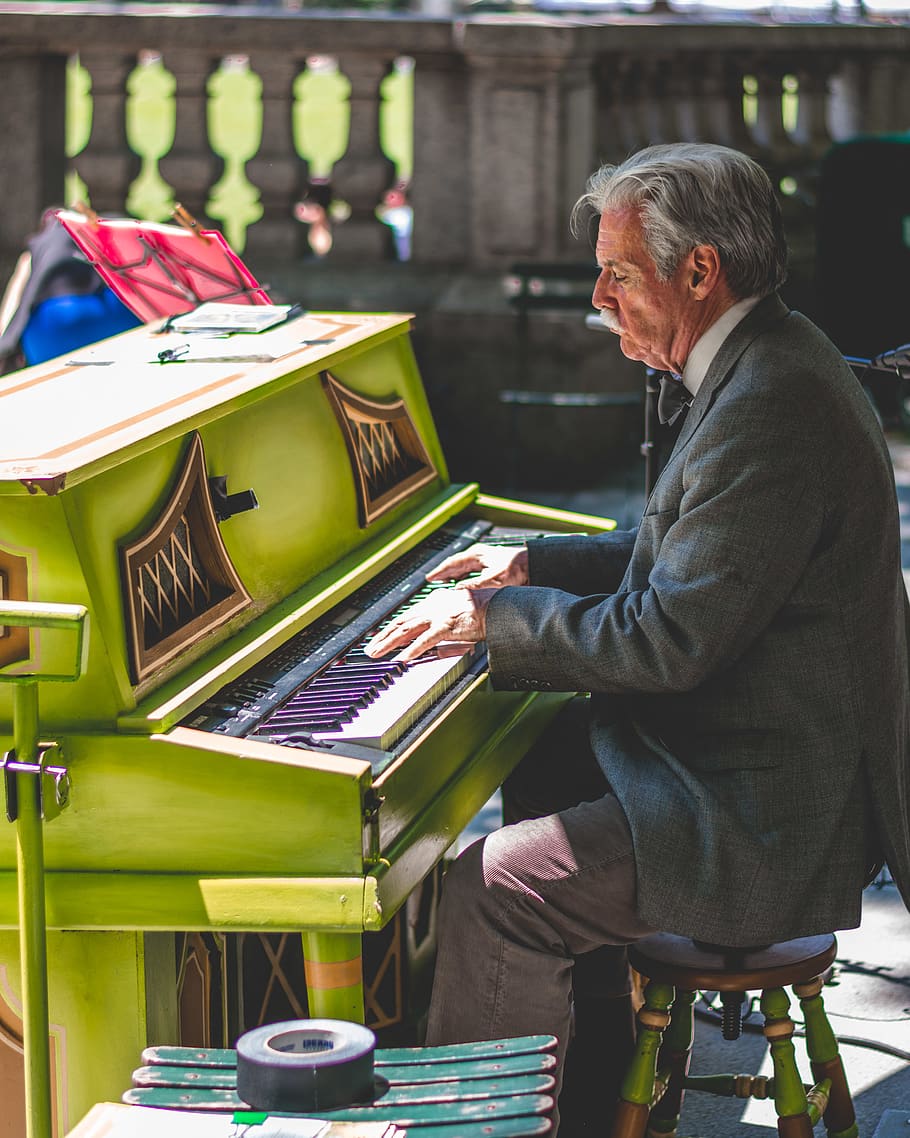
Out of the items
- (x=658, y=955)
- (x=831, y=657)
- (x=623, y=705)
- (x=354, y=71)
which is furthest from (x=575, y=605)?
(x=354, y=71)

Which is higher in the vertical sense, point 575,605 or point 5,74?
point 5,74

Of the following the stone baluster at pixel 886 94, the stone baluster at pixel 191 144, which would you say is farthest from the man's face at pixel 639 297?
the stone baluster at pixel 886 94

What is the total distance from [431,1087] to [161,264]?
2.55m

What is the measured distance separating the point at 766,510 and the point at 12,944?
131cm

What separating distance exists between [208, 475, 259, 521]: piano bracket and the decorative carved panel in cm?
55

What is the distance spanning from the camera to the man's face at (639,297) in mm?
2729

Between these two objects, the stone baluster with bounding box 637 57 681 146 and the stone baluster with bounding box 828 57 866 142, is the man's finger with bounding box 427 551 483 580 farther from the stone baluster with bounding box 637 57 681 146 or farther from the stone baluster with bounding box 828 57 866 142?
the stone baluster with bounding box 828 57 866 142

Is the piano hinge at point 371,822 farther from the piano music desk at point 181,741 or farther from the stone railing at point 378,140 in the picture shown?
the stone railing at point 378,140

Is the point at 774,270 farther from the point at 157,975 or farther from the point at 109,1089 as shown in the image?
the point at 109,1089

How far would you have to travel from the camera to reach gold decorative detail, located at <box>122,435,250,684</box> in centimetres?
263

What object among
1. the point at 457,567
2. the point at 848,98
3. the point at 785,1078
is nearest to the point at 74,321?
the point at 457,567

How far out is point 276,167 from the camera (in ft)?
25.2

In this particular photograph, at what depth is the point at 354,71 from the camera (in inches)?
301

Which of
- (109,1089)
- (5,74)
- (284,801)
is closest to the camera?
(284,801)
